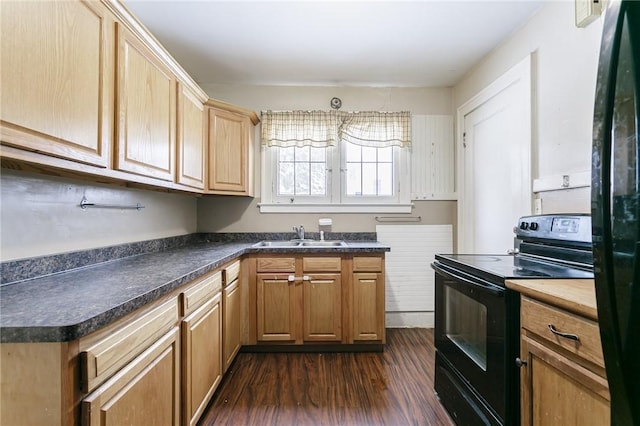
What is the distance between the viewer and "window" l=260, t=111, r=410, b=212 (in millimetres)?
2918

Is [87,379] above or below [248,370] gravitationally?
above

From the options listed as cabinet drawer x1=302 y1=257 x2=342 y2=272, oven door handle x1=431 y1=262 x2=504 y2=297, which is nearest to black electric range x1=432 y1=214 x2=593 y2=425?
oven door handle x1=431 y1=262 x2=504 y2=297

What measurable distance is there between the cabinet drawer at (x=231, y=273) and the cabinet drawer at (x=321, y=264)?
53 centimetres

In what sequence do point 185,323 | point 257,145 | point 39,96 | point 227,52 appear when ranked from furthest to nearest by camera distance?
point 257,145 < point 227,52 < point 185,323 < point 39,96

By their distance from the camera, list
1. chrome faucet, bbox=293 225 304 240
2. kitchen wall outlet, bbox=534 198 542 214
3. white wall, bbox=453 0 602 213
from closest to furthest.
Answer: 1. white wall, bbox=453 0 602 213
2. kitchen wall outlet, bbox=534 198 542 214
3. chrome faucet, bbox=293 225 304 240

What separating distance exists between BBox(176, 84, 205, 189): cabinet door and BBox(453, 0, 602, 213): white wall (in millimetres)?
2376

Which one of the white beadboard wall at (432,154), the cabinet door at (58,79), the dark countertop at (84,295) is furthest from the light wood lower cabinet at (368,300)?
the cabinet door at (58,79)

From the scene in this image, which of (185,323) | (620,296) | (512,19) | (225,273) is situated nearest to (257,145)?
(225,273)

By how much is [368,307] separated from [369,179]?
130cm

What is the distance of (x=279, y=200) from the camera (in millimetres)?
2957

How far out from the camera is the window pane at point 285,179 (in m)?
2.97

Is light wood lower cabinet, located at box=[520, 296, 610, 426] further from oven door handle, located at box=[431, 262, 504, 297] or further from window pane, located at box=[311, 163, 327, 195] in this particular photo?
window pane, located at box=[311, 163, 327, 195]

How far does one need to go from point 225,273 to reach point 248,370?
2.63 feet

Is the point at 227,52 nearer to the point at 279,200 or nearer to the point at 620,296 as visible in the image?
the point at 279,200
